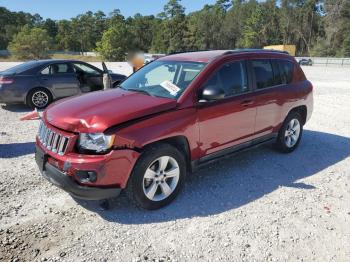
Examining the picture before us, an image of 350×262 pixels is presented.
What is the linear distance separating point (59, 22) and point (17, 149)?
110 metres

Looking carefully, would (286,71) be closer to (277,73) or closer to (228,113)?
(277,73)

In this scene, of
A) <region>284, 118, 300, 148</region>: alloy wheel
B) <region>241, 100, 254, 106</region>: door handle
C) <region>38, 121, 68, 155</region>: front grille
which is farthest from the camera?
<region>284, 118, 300, 148</region>: alloy wheel

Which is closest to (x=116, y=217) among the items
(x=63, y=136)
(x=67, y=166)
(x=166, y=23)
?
(x=67, y=166)

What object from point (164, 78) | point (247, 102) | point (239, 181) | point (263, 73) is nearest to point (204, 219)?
point (239, 181)

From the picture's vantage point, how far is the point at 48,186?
14.9 feet

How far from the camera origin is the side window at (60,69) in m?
9.76

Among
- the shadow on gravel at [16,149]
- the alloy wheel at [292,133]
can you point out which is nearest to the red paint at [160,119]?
the alloy wheel at [292,133]

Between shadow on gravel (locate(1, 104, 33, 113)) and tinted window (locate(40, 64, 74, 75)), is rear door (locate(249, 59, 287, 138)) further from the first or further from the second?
shadow on gravel (locate(1, 104, 33, 113))

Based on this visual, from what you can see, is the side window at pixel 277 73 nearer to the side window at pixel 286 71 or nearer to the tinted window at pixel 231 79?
the side window at pixel 286 71

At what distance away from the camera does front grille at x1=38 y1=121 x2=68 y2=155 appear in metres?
3.56

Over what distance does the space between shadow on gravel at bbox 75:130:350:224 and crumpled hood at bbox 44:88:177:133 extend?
3.64 feet

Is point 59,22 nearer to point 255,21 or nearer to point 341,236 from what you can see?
point 255,21

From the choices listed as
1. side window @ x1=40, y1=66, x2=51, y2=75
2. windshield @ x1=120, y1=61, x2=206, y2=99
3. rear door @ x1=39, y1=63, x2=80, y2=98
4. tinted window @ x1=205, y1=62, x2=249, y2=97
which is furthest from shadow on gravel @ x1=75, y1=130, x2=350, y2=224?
side window @ x1=40, y1=66, x2=51, y2=75

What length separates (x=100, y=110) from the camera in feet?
12.3
